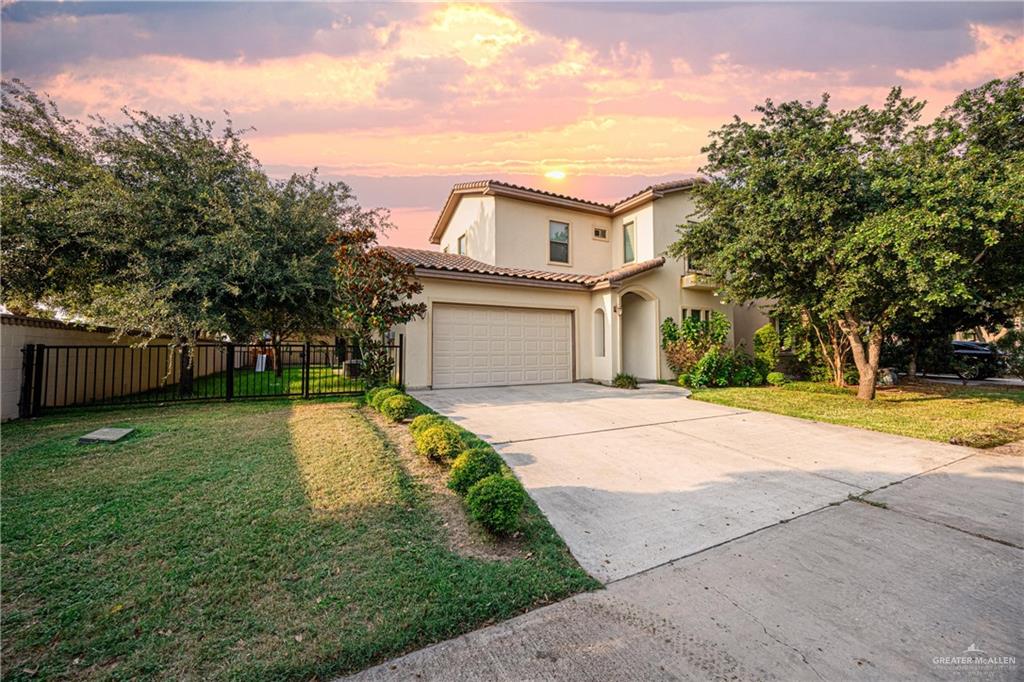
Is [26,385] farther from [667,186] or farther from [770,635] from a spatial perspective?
[667,186]

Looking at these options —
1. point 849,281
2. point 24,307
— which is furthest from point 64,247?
point 849,281

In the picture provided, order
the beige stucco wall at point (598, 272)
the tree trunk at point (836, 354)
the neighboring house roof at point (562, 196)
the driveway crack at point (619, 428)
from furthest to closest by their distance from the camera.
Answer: the neighboring house roof at point (562, 196) → the beige stucco wall at point (598, 272) → the tree trunk at point (836, 354) → the driveway crack at point (619, 428)

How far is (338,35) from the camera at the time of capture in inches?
276

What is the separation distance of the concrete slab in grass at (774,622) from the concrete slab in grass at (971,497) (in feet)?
1.34

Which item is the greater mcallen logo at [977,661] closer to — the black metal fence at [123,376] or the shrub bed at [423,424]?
the shrub bed at [423,424]

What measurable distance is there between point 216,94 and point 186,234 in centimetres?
297

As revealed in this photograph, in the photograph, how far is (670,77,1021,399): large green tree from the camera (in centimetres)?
629

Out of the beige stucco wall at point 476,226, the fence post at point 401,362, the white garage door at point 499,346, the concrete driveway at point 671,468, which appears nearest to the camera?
the concrete driveway at point 671,468

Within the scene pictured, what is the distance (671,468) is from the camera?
182 inches

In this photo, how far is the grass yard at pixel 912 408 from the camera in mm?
6211

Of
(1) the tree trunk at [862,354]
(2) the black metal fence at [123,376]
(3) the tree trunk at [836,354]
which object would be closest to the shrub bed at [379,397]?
(2) the black metal fence at [123,376]

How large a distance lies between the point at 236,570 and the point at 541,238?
513 inches

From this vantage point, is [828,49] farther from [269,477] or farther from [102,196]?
[102,196]

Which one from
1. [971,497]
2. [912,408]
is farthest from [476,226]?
[971,497]
